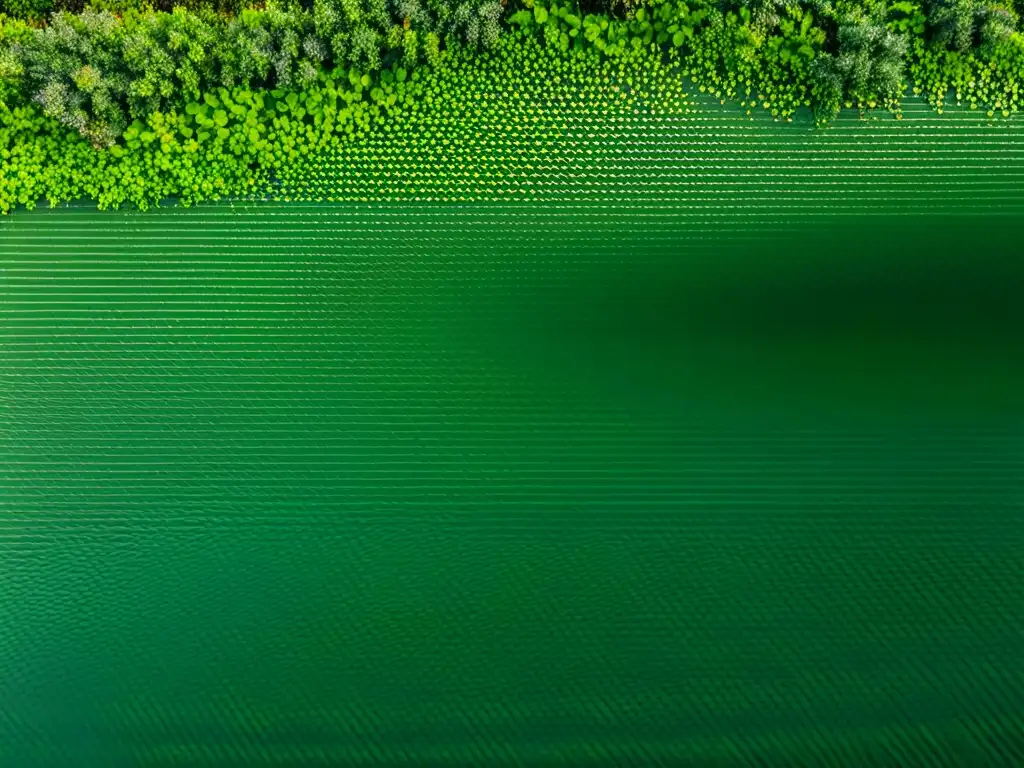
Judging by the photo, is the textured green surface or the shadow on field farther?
the shadow on field

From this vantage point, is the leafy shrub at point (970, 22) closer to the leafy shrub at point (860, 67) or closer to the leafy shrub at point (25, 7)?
the leafy shrub at point (860, 67)

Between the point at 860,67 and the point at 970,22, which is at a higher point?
the point at 970,22

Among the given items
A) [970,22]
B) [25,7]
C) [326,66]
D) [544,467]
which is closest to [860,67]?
[970,22]

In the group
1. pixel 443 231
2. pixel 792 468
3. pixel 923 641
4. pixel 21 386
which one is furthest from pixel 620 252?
pixel 21 386

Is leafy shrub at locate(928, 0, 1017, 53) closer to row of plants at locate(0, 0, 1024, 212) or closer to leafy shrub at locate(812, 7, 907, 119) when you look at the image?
row of plants at locate(0, 0, 1024, 212)

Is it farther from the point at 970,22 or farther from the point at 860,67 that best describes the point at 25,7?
the point at 970,22

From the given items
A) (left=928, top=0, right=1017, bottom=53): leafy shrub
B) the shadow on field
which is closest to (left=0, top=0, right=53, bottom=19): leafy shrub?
the shadow on field
